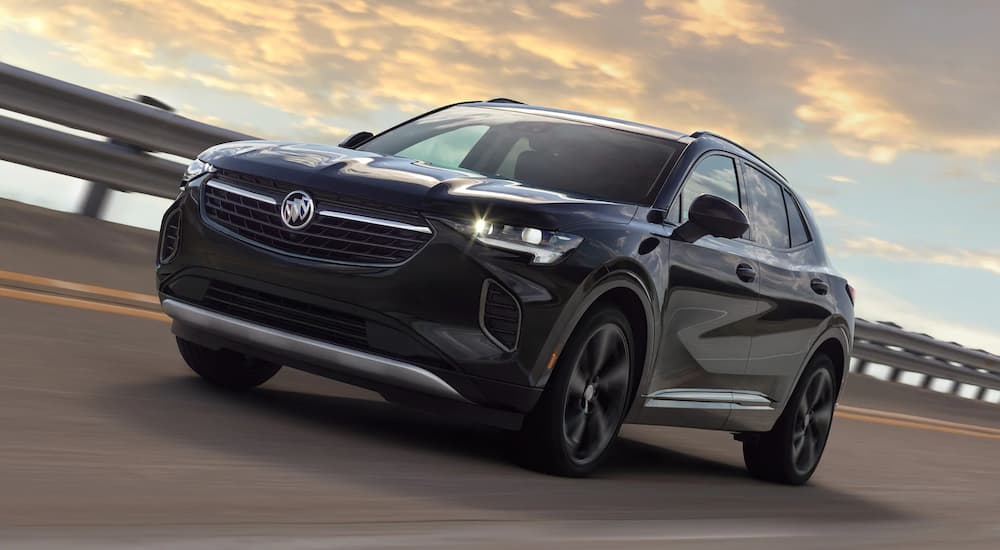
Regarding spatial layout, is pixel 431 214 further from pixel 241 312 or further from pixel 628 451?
pixel 628 451

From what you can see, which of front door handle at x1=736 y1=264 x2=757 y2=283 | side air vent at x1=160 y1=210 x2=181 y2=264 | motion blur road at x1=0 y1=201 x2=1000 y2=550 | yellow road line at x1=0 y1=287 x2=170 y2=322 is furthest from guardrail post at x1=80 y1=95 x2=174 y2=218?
front door handle at x1=736 y1=264 x2=757 y2=283

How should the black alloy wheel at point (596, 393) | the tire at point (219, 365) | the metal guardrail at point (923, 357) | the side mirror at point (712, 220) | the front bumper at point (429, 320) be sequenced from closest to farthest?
the front bumper at point (429, 320)
the black alloy wheel at point (596, 393)
the side mirror at point (712, 220)
the tire at point (219, 365)
the metal guardrail at point (923, 357)

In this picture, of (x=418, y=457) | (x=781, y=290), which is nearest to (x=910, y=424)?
(x=781, y=290)

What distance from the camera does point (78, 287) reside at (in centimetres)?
909

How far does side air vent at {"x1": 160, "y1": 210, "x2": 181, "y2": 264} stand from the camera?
648cm

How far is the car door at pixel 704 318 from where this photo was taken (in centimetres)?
682

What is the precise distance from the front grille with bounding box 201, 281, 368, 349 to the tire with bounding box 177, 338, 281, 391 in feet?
2.81

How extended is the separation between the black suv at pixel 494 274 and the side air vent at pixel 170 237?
1 centimetres

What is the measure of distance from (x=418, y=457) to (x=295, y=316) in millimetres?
726

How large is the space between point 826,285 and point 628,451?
57.8 inches

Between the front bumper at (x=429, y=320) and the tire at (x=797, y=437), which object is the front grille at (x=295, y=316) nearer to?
the front bumper at (x=429, y=320)

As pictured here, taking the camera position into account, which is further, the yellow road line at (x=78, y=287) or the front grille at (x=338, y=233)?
the yellow road line at (x=78, y=287)

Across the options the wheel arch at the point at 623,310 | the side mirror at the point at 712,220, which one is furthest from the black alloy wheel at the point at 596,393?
the side mirror at the point at 712,220

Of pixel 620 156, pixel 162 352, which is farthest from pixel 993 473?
pixel 162 352
